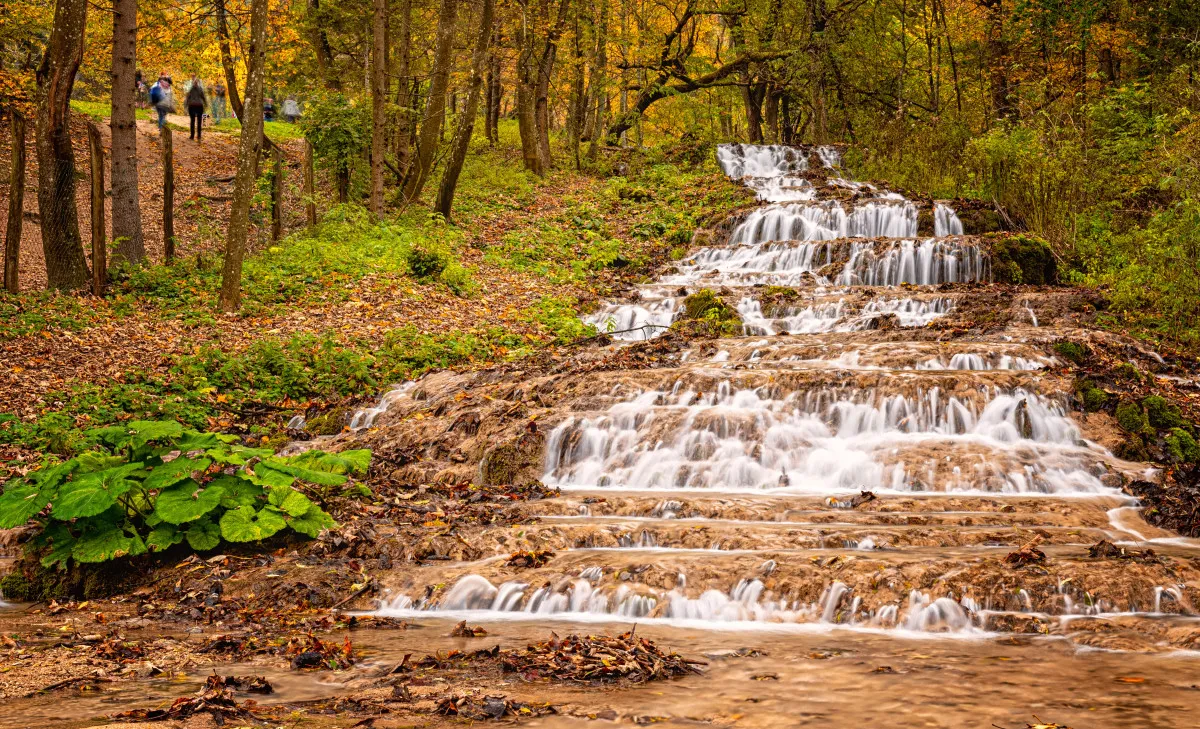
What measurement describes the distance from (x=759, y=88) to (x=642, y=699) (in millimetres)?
29476

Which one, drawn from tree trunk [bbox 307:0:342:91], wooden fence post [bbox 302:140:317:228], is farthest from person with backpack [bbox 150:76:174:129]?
wooden fence post [bbox 302:140:317:228]

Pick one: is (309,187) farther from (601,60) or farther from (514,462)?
(601,60)

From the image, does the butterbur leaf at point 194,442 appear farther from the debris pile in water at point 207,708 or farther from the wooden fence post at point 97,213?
the wooden fence post at point 97,213

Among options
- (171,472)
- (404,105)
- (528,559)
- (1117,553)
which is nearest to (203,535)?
(171,472)

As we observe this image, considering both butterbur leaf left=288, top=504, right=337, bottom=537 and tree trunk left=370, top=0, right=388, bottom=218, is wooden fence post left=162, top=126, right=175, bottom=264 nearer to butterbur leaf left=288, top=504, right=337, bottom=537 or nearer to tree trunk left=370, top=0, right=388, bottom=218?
tree trunk left=370, top=0, right=388, bottom=218

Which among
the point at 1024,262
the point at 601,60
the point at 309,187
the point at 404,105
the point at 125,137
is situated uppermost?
the point at 601,60

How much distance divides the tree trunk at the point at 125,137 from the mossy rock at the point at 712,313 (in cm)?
1027

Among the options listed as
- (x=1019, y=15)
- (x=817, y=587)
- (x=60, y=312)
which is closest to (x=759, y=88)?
(x=1019, y=15)

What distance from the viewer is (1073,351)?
1112cm

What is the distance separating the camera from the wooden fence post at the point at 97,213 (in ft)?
46.9

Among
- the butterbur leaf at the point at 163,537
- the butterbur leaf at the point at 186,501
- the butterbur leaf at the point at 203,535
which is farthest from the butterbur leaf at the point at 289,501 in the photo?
the butterbur leaf at the point at 163,537

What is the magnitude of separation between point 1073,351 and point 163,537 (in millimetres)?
10656

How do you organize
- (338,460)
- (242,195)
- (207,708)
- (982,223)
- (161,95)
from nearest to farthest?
(207,708) < (338,460) < (242,195) < (982,223) < (161,95)

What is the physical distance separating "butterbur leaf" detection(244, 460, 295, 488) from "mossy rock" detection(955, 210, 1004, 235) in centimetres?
1543
